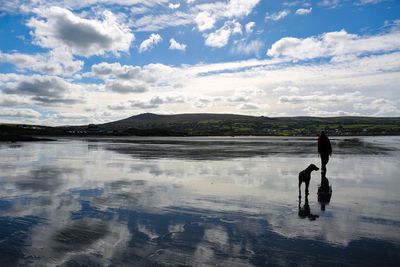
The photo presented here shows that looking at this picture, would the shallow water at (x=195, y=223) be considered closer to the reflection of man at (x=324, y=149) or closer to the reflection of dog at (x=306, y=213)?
the reflection of dog at (x=306, y=213)

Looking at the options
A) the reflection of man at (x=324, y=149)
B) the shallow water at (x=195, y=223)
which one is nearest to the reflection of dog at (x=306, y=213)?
the shallow water at (x=195, y=223)

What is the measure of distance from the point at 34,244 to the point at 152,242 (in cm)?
268

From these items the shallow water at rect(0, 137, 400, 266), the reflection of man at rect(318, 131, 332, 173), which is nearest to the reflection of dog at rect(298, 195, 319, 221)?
the shallow water at rect(0, 137, 400, 266)

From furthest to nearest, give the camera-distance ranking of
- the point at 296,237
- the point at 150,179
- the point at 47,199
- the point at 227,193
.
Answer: the point at 150,179 < the point at 227,193 < the point at 47,199 < the point at 296,237

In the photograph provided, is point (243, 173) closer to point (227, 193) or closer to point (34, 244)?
point (227, 193)

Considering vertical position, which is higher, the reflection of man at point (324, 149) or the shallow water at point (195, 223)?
the reflection of man at point (324, 149)

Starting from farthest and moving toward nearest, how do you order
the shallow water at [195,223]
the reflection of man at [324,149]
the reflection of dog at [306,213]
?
the reflection of man at [324,149], the reflection of dog at [306,213], the shallow water at [195,223]

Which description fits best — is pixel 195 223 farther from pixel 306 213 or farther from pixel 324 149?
pixel 324 149

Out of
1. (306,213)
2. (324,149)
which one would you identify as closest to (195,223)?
(306,213)

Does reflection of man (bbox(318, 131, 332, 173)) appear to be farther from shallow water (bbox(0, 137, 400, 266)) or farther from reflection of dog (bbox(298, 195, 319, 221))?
reflection of dog (bbox(298, 195, 319, 221))

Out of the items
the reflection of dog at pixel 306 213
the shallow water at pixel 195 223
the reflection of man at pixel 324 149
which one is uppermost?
the reflection of man at pixel 324 149

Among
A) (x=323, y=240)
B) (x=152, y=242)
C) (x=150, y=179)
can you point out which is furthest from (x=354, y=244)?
(x=150, y=179)

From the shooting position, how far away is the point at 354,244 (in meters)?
8.28

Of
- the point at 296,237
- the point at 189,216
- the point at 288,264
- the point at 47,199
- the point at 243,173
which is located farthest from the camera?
the point at 243,173
